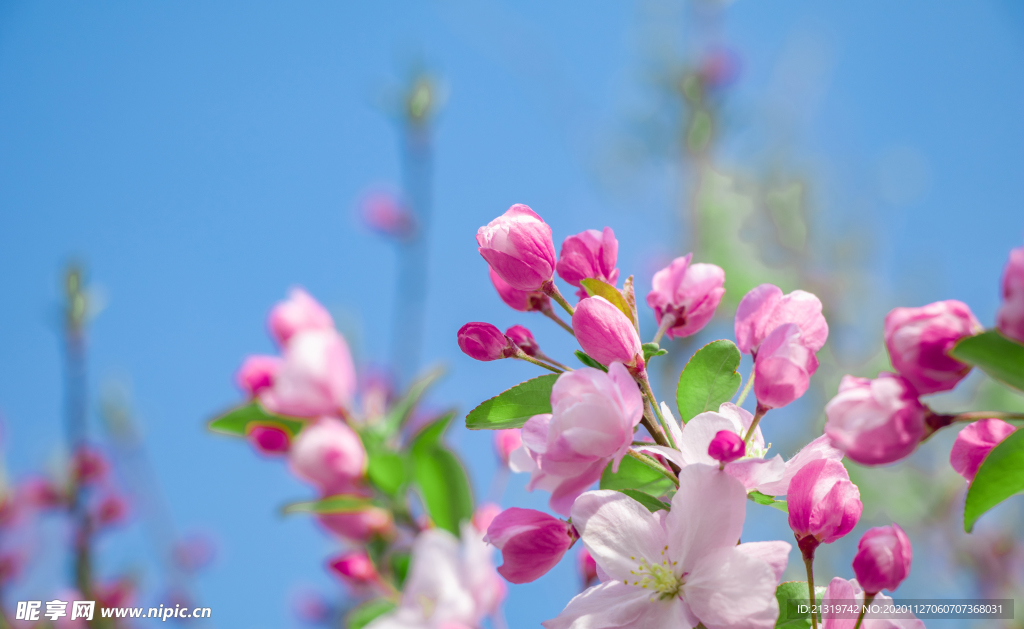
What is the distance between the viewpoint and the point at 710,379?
0.54 meters

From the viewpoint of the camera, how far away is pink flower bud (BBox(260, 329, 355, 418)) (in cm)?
106

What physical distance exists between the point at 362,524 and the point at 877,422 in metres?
0.92

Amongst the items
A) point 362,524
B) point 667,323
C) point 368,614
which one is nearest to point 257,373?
point 362,524

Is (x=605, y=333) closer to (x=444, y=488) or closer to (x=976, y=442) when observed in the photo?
(x=976, y=442)

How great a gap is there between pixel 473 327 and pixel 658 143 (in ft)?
11.9

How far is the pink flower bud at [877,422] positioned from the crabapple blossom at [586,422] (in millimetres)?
131

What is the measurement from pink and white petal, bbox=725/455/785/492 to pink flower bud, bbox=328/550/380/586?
30.0 inches

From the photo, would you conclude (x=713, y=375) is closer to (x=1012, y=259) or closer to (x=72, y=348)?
(x=1012, y=259)

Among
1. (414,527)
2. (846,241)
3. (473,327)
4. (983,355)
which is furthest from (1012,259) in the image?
(846,241)

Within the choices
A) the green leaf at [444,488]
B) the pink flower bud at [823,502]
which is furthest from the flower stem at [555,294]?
the green leaf at [444,488]

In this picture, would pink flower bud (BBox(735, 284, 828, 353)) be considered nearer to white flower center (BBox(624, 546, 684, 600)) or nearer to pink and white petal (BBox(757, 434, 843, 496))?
pink and white petal (BBox(757, 434, 843, 496))

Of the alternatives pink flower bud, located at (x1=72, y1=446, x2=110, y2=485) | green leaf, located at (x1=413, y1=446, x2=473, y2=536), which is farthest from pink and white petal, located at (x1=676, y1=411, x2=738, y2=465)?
pink flower bud, located at (x1=72, y1=446, x2=110, y2=485)

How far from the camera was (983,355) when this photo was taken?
38cm

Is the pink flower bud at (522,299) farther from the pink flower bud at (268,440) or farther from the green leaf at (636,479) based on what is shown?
the pink flower bud at (268,440)
